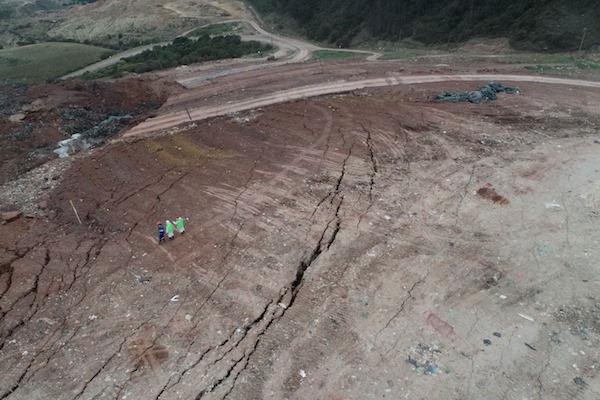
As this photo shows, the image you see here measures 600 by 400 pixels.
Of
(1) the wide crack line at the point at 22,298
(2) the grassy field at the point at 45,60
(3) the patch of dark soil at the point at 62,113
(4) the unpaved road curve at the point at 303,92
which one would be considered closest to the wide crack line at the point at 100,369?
(1) the wide crack line at the point at 22,298

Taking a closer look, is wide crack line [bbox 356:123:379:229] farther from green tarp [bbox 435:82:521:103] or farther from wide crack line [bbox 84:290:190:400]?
wide crack line [bbox 84:290:190:400]

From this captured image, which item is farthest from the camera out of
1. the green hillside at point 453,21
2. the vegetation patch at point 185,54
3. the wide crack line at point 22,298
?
the vegetation patch at point 185,54

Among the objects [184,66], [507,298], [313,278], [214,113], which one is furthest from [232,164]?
[184,66]

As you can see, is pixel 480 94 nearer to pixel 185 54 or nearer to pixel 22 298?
pixel 22 298

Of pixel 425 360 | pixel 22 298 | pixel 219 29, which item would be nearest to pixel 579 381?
pixel 425 360

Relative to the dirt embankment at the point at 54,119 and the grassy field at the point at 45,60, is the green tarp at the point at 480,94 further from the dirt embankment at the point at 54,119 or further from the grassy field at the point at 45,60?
the grassy field at the point at 45,60

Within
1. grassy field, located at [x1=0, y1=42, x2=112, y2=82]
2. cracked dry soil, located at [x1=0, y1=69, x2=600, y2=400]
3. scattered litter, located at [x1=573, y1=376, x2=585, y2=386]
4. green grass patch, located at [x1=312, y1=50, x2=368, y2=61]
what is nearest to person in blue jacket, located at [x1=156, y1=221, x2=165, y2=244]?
cracked dry soil, located at [x1=0, y1=69, x2=600, y2=400]
